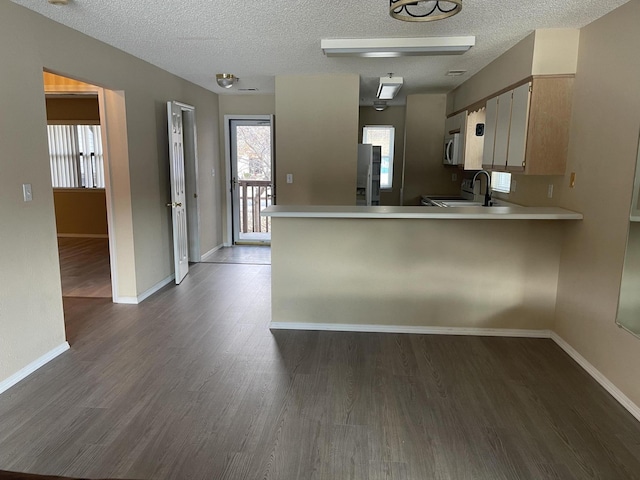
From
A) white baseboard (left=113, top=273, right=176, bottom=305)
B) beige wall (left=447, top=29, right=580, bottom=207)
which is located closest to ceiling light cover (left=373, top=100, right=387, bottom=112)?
beige wall (left=447, top=29, right=580, bottom=207)

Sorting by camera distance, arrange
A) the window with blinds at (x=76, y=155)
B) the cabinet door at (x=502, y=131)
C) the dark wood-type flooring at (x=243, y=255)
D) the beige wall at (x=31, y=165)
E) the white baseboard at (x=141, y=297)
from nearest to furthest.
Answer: the beige wall at (x=31, y=165)
the cabinet door at (x=502, y=131)
the white baseboard at (x=141, y=297)
the dark wood-type flooring at (x=243, y=255)
the window with blinds at (x=76, y=155)

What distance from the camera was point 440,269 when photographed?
3607 millimetres

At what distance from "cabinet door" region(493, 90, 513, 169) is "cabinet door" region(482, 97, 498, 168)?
0.09 meters

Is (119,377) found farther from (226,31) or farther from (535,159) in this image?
(535,159)

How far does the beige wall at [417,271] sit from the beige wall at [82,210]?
5306mm

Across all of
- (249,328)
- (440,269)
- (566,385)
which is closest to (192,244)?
(249,328)

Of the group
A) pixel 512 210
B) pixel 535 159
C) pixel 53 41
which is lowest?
pixel 512 210

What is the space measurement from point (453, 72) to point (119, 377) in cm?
446

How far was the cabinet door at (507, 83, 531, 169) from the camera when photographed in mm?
3445

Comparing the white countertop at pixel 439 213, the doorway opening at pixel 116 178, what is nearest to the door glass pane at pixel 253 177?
the doorway opening at pixel 116 178

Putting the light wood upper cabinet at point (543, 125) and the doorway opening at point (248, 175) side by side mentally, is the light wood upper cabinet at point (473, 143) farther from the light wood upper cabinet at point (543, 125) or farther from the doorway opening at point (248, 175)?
the doorway opening at point (248, 175)

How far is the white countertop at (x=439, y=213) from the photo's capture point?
10.4ft

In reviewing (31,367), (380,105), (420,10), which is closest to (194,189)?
(31,367)

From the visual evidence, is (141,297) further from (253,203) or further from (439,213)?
(253,203)
